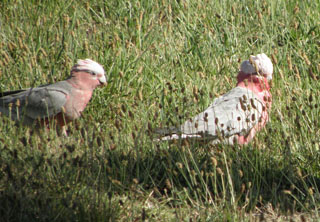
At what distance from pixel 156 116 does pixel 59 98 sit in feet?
2.74

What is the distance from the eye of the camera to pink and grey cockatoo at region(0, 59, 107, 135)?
166 inches

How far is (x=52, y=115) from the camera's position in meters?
4.29

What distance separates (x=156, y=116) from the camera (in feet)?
12.7

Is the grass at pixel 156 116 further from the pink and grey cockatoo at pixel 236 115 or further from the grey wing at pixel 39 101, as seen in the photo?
the grey wing at pixel 39 101

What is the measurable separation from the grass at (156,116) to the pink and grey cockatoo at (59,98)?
0.18m

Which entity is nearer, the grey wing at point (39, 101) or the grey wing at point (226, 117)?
the grey wing at point (226, 117)

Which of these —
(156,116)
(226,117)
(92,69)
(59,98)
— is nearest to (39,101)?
(59,98)

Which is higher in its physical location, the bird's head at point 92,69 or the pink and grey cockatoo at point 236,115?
the bird's head at point 92,69

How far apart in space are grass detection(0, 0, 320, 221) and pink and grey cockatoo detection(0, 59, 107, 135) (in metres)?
0.18

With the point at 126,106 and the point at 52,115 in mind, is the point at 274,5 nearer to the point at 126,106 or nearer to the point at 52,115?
the point at 126,106

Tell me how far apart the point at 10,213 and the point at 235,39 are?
3169 mm

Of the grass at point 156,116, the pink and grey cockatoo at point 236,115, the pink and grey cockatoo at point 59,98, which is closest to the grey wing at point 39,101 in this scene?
the pink and grey cockatoo at point 59,98

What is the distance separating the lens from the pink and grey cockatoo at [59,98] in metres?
Answer: 4.23

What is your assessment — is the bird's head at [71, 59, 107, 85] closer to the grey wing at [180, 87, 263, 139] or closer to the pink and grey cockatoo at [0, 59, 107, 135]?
the pink and grey cockatoo at [0, 59, 107, 135]
